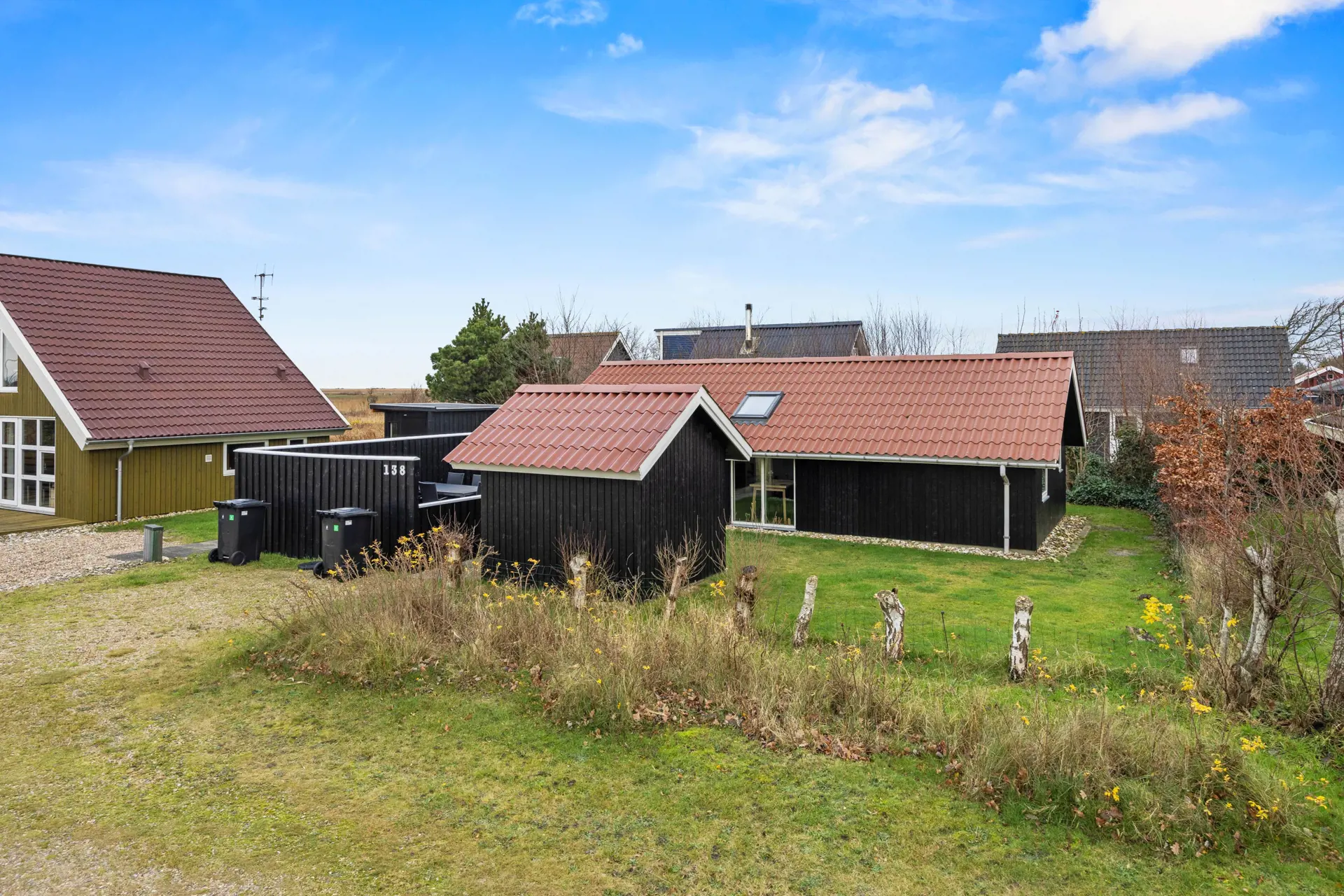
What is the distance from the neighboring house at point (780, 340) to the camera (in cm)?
3991

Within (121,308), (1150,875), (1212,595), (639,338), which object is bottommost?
(1150,875)

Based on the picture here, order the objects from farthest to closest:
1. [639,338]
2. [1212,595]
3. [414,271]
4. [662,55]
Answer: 1. [639,338]
2. [414,271]
3. [662,55]
4. [1212,595]

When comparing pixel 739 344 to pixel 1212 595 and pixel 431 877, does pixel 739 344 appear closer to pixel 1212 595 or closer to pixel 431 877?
pixel 1212 595

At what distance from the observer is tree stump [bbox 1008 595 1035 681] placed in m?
7.84

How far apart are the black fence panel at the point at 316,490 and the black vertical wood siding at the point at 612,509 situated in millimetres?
1913

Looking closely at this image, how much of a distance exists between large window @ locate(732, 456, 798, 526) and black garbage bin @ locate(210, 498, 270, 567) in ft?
32.1

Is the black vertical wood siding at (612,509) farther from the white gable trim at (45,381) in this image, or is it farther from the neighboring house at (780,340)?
the neighboring house at (780,340)

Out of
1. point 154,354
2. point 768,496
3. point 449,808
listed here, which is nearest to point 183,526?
point 154,354

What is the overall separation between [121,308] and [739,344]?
26942 mm

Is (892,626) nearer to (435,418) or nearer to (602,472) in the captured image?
(602,472)

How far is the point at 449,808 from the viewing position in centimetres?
547

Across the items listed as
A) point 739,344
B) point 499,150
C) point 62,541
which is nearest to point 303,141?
point 499,150

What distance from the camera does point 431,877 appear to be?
466cm

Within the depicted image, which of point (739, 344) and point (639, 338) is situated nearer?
point (739, 344)
